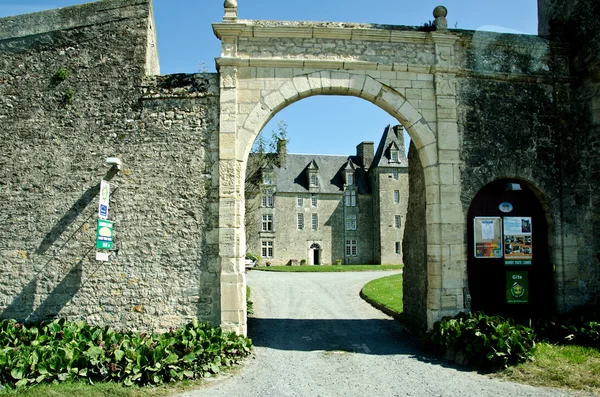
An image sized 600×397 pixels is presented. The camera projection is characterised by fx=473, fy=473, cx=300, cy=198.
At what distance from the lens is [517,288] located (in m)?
8.32

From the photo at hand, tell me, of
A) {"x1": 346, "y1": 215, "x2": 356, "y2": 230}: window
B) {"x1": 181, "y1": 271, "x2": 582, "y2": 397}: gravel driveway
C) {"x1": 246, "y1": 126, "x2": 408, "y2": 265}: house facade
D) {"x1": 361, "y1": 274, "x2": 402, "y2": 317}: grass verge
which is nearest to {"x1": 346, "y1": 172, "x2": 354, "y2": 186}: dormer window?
{"x1": 246, "y1": 126, "x2": 408, "y2": 265}: house facade

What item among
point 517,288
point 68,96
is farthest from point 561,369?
point 68,96

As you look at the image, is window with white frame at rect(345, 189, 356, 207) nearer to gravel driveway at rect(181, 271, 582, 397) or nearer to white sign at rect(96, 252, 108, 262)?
gravel driveway at rect(181, 271, 582, 397)

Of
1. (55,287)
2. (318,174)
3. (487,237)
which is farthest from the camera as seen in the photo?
(318,174)

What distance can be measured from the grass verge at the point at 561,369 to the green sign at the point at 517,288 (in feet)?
4.25

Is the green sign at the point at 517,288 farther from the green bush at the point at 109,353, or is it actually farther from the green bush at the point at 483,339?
the green bush at the point at 109,353

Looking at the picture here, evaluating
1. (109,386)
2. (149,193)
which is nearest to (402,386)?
(109,386)

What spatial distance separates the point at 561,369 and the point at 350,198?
3231cm

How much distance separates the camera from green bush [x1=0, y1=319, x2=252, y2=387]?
5832 mm

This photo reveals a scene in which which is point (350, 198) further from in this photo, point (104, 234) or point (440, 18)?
point (104, 234)

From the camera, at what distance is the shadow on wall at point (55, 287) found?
25.3 feet

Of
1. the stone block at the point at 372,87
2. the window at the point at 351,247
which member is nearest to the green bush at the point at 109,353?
the stone block at the point at 372,87

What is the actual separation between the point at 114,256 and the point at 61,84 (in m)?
3.11

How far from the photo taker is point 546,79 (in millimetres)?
8531
